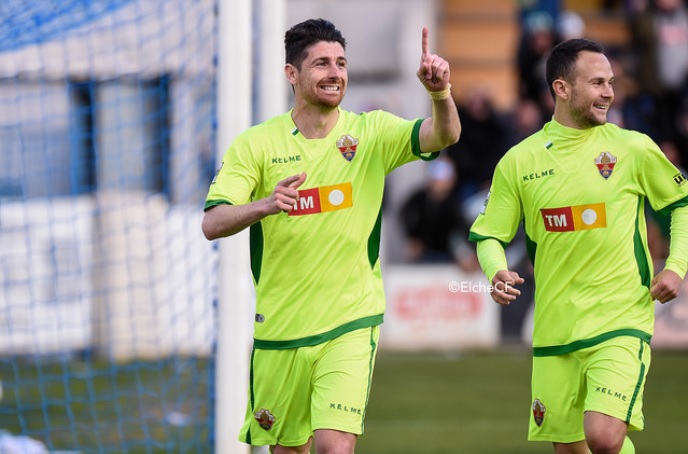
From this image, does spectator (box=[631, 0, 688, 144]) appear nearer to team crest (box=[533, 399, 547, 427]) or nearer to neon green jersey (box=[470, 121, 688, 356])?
neon green jersey (box=[470, 121, 688, 356])

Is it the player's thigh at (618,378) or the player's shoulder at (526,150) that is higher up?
the player's shoulder at (526,150)

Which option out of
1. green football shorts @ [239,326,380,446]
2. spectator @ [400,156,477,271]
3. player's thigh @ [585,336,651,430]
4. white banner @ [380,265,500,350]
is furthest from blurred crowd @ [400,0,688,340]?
green football shorts @ [239,326,380,446]

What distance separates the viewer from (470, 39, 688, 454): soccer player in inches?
261

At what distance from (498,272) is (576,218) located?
50 cm

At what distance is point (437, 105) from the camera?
641 centimetres

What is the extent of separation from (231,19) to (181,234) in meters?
4.57

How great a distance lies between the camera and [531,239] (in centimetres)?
695

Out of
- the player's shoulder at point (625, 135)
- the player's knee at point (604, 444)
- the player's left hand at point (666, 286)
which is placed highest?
the player's shoulder at point (625, 135)

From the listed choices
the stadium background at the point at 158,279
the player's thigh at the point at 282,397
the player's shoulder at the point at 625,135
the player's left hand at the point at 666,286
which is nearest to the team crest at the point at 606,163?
the player's shoulder at the point at 625,135

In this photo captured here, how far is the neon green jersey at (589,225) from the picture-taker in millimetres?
6695

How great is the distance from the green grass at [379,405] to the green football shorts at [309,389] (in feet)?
8.07

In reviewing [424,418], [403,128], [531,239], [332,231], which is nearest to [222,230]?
[332,231]

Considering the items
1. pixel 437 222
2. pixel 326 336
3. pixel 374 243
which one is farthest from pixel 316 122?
pixel 437 222

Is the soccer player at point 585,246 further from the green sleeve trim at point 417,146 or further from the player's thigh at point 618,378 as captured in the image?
the green sleeve trim at point 417,146
